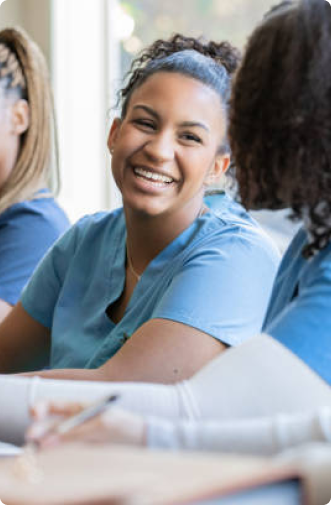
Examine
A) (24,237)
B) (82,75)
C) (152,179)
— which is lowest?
(24,237)

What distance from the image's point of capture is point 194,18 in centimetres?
253

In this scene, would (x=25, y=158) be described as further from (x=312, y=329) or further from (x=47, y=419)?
(x=47, y=419)

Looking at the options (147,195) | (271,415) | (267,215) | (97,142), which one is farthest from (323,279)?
(97,142)

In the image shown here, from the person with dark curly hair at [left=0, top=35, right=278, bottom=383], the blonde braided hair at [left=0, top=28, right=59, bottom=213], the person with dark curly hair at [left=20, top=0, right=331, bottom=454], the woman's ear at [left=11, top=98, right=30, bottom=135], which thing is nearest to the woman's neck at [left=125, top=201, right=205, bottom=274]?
the person with dark curly hair at [left=0, top=35, right=278, bottom=383]

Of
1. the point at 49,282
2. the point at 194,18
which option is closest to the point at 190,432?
the point at 49,282

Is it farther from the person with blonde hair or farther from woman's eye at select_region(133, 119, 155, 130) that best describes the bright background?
woman's eye at select_region(133, 119, 155, 130)

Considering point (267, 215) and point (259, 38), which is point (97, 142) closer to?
point (267, 215)

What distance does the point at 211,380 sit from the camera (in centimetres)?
89

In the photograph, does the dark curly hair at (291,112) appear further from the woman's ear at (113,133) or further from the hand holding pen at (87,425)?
the woman's ear at (113,133)

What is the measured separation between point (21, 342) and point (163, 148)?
0.52 m

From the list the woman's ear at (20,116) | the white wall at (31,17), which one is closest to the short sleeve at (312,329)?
the woman's ear at (20,116)

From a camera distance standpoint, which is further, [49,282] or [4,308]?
[4,308]

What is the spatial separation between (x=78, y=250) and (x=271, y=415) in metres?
0.84

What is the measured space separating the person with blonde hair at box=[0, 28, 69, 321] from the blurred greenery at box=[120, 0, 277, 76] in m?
0.45
